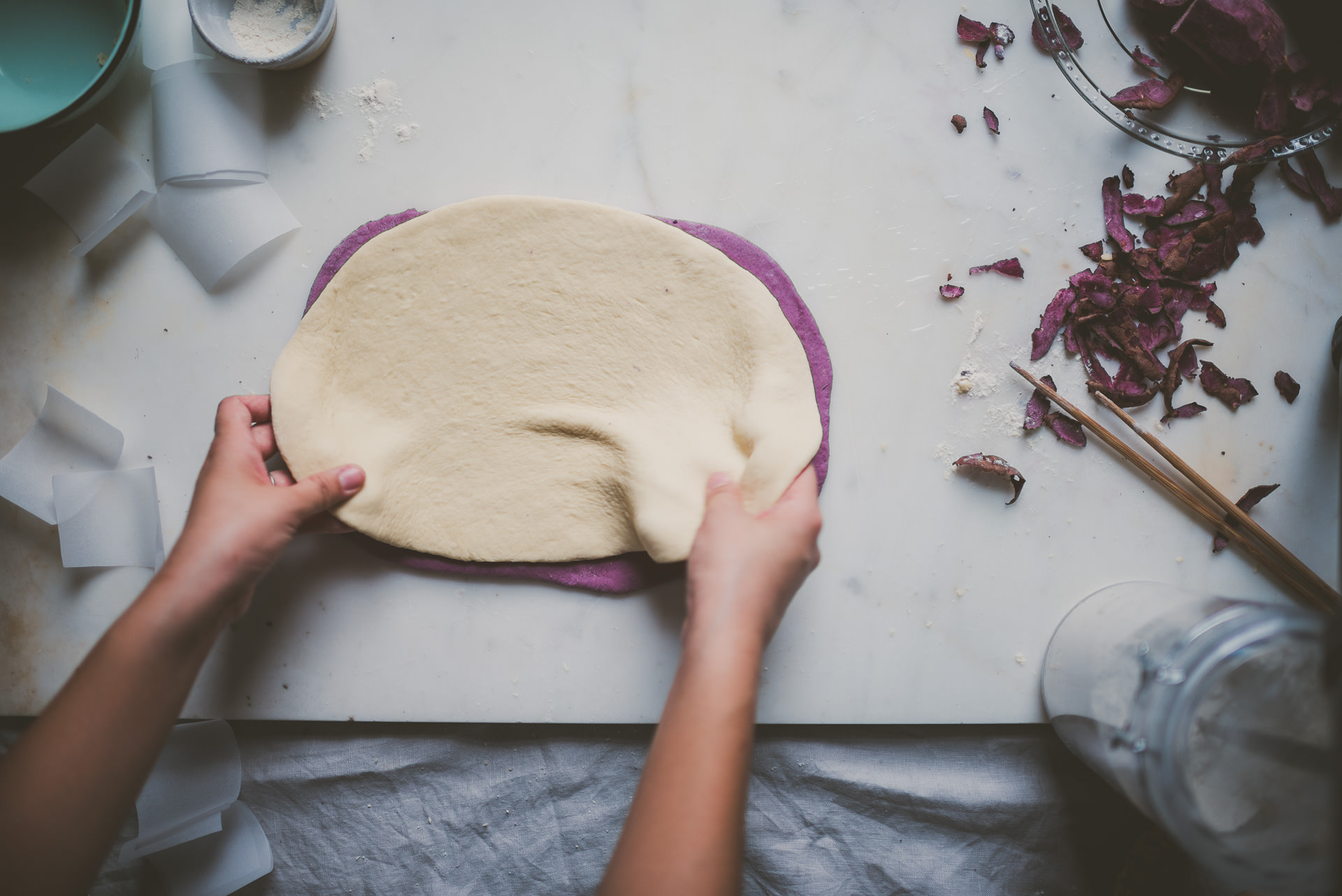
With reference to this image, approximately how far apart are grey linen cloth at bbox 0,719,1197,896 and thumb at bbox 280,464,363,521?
1.07 feet

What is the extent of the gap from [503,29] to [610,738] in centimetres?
93

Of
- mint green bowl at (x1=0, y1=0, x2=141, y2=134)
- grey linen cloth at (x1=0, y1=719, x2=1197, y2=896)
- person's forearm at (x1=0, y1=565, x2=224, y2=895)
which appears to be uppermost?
mint green bowl at (x1=0, y1=0, x2=141, y2=134)

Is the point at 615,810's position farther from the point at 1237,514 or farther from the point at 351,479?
the point at 1237,514

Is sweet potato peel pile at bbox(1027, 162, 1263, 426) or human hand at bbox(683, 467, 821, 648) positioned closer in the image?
human hand at bbox(683, 467, 821, 648)

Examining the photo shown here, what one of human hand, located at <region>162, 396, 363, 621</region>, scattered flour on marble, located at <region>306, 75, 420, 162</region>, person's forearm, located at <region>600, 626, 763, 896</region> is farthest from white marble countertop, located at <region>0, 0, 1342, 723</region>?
person's forearm, located at <region>600, 626, 763, 896</region>

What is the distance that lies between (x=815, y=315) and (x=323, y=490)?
62 centimetres

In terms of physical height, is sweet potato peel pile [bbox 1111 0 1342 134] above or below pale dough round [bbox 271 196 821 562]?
above

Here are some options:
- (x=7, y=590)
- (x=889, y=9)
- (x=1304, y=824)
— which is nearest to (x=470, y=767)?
(x=7, y=590)

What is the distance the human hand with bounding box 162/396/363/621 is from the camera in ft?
2.26

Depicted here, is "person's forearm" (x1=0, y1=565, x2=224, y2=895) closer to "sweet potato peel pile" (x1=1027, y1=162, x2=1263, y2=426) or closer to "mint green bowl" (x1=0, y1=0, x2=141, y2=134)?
"mint green bowl" (x1=0, y1=0, x2=141, y2=134)

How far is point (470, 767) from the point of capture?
90cm

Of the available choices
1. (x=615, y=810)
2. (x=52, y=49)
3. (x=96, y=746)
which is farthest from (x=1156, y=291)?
(x=52, y=49)

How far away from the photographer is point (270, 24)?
844 mm

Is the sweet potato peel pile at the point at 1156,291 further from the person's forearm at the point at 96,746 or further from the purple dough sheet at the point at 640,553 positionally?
Result: the person's forearm at the point at 96,746
